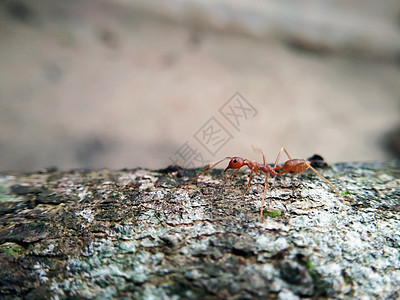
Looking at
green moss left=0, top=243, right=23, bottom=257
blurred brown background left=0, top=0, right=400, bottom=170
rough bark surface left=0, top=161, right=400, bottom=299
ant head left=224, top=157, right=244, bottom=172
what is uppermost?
blurred brown background left=0, top=0, right=400, bottom=170

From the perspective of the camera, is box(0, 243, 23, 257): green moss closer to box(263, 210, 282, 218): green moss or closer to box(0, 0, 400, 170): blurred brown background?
box(263, 210, 282, 218): green moss

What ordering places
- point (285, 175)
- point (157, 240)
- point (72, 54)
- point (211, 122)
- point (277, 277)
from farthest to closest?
point (72, 54) < point (211, 122) < point (285, 175) < point (157, 240) < point (277, 277)

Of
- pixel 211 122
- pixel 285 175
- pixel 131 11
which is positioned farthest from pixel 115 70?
pixel 285 175

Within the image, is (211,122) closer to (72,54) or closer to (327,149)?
(327,149)

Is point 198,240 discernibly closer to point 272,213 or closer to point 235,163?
point 272,213

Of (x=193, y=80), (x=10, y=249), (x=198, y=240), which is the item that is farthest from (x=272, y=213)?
(x=193, y=80)

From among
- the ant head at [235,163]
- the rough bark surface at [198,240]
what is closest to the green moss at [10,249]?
the rough bark surface at [198,240]

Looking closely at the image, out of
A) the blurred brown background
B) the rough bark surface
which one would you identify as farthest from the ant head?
the blurred brown background
